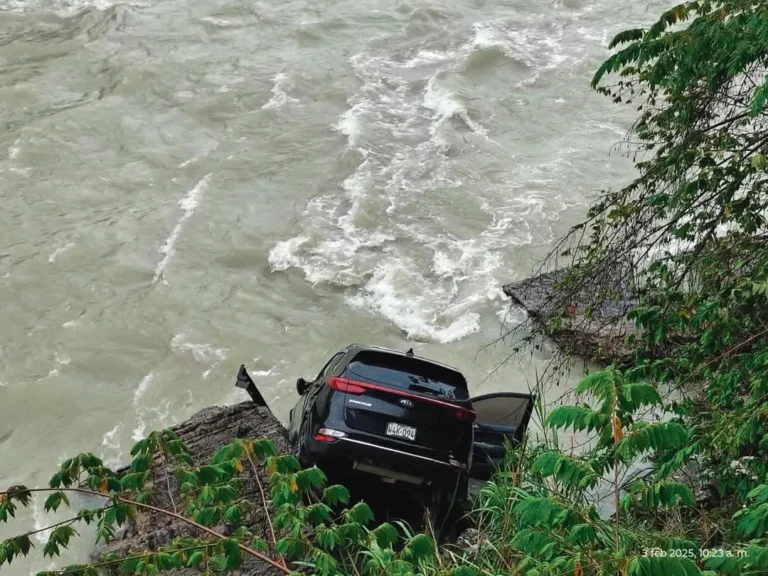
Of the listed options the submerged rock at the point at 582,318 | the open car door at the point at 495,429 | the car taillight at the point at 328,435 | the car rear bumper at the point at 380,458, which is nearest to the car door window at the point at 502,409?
the open car door at the point at 495,429

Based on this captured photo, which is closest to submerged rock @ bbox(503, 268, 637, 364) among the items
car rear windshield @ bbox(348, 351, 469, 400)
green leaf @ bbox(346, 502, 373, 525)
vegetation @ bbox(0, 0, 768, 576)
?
vegetation @ bbox(0, 0, 768, 576)

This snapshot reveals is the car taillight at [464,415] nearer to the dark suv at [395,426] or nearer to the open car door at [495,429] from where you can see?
the dark suv at [395,426]

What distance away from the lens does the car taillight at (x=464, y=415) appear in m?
7.71

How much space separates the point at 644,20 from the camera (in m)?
24.2

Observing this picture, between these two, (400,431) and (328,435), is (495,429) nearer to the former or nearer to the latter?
(400,431)

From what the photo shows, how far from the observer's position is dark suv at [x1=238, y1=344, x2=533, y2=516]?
7418 millimetres

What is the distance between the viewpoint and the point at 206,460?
835 cm

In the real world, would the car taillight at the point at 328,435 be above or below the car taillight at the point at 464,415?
below

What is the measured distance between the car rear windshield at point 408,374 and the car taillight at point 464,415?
20cm

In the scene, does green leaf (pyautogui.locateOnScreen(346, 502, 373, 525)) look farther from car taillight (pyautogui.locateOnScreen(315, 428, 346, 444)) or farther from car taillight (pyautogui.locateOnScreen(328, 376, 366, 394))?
car taillight (pyautogui.locateOnScreen(328, 376, 366, 394))

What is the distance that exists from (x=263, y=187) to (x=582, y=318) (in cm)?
794

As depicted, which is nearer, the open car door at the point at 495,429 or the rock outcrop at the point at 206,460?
the rock outcrop at the point at 206,460
